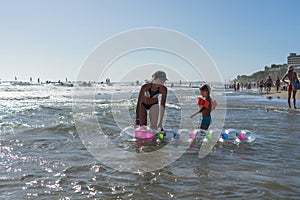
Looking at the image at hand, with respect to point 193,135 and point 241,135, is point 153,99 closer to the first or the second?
point 193,135

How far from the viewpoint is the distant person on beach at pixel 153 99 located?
689cm

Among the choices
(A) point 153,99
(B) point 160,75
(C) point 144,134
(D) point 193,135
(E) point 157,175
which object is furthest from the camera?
(A) point 153,99

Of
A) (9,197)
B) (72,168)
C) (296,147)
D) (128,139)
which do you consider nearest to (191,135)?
(128,139)

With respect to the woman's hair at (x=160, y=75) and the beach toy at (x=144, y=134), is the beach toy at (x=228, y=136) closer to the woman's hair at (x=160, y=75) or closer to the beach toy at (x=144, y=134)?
the beach toy at (x=144, y=134)

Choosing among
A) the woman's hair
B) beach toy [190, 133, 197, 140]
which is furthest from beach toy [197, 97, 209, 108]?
the woman's hair

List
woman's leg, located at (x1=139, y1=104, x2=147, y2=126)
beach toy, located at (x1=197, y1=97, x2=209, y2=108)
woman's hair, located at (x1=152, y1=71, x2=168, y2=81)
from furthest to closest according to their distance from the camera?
woman's leg, located at (x1=139, y1=104, x2=147, y2=126) < beach toy, located at (x1=197, y1=97, x2=209, y2=108) < woman's hair, located at (x1=152, y1=71, x2=168, y2=81)

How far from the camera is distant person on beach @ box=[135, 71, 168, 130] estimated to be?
6.89m

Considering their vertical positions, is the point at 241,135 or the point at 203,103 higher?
the point at 203,103

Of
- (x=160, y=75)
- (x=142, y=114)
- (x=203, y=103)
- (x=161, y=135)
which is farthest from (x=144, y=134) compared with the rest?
(x=203, y=103)

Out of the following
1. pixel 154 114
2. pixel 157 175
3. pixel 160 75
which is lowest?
pixel 157 175

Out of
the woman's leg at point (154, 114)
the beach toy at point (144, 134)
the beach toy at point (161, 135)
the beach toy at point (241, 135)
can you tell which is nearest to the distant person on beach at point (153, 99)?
the woman's leg at point (154, 114)

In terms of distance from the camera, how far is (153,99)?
7242mm

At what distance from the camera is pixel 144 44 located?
287 inches

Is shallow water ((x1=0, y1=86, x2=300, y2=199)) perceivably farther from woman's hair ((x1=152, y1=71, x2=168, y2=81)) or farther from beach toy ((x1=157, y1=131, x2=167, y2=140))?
woman's hair ((x1=152, y1=71, x2=168, y2=81))
